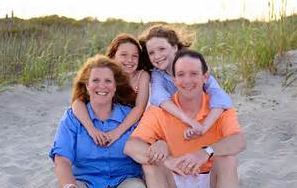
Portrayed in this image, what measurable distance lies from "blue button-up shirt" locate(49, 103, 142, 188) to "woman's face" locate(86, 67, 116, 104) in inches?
5.3

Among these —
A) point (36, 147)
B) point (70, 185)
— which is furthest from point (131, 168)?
point (36, 147)

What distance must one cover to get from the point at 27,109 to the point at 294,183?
416 cm

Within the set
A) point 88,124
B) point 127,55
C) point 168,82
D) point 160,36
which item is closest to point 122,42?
point 127,55

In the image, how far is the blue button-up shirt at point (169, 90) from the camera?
4.04m

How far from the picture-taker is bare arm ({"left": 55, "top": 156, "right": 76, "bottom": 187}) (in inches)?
151

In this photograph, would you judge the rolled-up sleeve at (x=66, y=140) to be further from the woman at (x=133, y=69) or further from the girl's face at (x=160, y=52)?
the girl's face at (x=160, y=52)

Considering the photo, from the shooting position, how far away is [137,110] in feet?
13.9

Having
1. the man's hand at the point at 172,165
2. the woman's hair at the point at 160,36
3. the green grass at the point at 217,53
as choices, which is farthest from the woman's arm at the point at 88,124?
the green grass at the point at 217,53

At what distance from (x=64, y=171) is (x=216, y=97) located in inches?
40.6

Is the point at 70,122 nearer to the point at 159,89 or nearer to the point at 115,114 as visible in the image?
the point at 115,114

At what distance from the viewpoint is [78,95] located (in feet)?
13.8

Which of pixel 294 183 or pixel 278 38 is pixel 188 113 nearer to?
pixel 294 183

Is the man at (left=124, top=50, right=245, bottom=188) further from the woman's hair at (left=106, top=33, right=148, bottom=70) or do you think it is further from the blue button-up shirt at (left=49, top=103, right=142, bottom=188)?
the woman's hair at (left=106, top=33, right=148, bottom=70)

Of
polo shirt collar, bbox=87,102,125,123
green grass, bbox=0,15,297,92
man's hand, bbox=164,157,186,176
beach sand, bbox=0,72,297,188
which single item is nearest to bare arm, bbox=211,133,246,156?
man's hand, bbox=164,157,186,176
